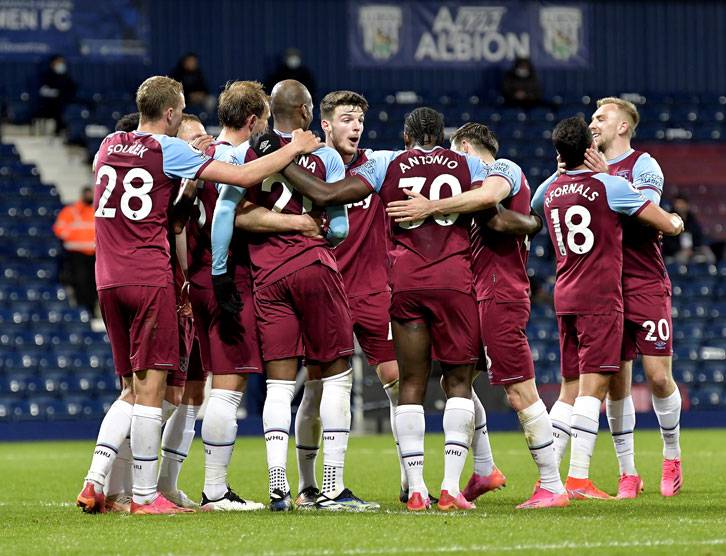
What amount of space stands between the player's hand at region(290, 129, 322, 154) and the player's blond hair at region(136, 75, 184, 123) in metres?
0.68

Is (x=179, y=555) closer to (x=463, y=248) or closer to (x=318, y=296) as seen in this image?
(x=318, y=296)

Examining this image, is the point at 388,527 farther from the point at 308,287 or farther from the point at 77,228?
the point at 77,228

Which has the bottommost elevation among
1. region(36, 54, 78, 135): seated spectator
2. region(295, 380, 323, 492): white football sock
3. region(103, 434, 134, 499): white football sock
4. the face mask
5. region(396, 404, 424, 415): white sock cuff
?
region(103, 434, 134, 499): white football sock

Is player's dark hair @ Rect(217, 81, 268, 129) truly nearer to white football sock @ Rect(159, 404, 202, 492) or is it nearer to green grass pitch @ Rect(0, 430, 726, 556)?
white football sock @ Rect(159, 404, 202, 492)

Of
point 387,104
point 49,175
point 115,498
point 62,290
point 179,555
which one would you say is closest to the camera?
point 179,555

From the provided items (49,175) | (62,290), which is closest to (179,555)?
(62,290)

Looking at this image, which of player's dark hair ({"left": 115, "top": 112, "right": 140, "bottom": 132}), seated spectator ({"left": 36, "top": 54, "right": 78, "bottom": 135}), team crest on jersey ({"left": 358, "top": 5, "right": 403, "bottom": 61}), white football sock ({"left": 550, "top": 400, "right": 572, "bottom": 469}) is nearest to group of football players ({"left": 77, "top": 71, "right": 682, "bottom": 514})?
white football sock ({"left": 550, "top": 400, "right": 572, "bottom": 469})

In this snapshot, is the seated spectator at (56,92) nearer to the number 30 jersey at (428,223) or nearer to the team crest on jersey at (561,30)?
the team crest on jersey at (561,30)

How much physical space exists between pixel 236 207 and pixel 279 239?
0.29 metres

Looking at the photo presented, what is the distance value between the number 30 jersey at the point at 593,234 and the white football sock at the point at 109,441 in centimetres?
273

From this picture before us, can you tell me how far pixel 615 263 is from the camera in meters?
6.98

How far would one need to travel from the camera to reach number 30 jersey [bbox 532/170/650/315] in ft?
22.6

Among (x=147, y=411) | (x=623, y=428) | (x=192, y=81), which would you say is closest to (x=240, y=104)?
(x=147, y=411)

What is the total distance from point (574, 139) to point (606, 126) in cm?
85
